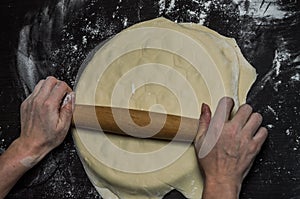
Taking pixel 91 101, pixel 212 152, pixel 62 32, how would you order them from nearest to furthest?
pixel 212 152, pixel 91 101, pixel 62 32

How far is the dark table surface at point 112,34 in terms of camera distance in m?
1.40

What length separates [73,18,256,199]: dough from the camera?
4.63 ft

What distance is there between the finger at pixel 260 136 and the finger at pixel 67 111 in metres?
0.48

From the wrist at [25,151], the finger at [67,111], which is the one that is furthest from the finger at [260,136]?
the wrist at [25,151]

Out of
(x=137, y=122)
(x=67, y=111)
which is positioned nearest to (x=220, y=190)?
(x=137, y=122)

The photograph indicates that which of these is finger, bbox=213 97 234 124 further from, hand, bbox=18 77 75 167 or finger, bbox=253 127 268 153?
hand, bbox=18 77 75 167

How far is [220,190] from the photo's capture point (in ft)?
4.17

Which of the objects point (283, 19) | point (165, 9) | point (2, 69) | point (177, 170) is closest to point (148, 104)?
point (177, 170)

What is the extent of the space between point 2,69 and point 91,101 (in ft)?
1.23

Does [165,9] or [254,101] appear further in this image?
[165,9]

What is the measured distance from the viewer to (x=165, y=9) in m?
1.58

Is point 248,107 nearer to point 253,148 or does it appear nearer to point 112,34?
point 253,148

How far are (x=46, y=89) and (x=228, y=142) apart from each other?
0.52 meters

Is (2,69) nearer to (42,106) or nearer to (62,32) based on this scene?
(62,32)
